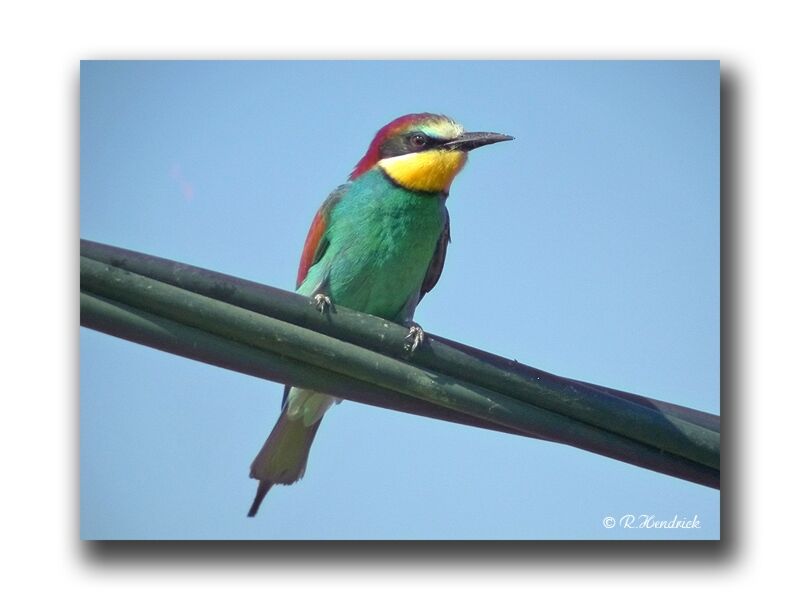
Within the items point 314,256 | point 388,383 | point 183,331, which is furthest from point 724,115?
point 183,331

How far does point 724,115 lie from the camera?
2402mm

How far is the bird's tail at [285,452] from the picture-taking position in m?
2.39

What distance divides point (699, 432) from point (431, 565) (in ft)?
2.86

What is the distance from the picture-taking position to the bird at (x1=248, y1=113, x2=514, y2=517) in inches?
95.3

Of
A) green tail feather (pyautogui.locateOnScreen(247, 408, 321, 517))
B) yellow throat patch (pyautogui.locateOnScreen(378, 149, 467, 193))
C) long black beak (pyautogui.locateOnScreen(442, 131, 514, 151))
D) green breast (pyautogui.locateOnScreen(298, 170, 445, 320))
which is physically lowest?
green tail feather (pyautogui.locateOnScreen(247, 408, 321, 517))

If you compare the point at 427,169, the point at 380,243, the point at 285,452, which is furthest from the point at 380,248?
the point at 285,452

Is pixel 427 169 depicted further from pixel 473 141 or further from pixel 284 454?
pixel 284 454

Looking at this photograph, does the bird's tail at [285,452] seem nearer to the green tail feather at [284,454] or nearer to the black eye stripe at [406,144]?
the green tail feather at [284,454]

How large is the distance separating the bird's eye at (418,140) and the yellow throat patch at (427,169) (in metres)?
0.03

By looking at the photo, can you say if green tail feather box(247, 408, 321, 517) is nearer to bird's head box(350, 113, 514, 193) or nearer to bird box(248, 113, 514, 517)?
bird box(248, 113, 514, 517)

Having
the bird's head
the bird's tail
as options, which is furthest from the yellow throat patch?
the bird's tail

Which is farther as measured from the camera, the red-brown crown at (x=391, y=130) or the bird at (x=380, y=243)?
the red-brown crown at (x=391, y=130)

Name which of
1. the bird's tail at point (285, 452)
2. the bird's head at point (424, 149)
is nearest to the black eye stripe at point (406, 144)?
the bird's head at point (424, 149)
